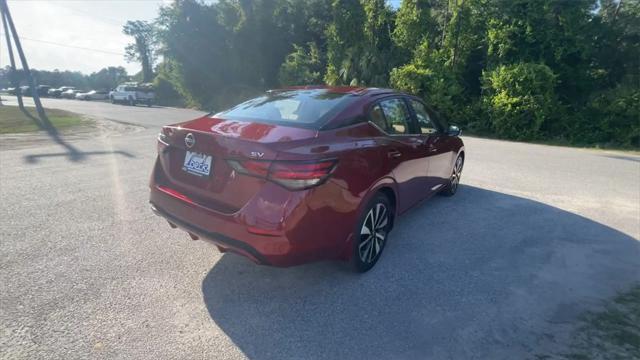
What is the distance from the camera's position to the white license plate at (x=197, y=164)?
2.80 metres

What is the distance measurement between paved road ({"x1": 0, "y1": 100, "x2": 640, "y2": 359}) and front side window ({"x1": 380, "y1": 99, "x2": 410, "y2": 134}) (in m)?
1.27

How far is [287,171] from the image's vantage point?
2.51 meters

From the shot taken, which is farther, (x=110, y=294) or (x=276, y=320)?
(x=110, y=294)

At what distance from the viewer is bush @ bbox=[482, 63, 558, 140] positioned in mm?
14516

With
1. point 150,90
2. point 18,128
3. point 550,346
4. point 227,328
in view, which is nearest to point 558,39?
point 550,346

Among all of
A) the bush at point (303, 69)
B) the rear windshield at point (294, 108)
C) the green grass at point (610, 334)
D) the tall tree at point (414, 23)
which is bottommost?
the green grass at point (610, 334)

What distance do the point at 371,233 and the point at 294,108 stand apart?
1396 mm

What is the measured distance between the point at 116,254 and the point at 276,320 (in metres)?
1.89

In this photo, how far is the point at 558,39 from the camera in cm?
1509

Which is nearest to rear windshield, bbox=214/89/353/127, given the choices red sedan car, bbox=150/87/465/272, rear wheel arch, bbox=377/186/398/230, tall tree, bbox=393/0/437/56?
red sedan car, bbox=150/87/465/272

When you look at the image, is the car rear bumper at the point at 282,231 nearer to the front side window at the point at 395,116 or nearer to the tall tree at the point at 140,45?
the front side window at the point at 395,116

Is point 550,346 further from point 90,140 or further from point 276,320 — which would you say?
point 90,140

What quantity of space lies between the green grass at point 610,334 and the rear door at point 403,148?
1845mm

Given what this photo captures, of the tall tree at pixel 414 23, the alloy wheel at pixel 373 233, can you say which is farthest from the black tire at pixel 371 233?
the tall tree at pixel 414 23
